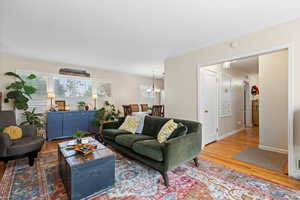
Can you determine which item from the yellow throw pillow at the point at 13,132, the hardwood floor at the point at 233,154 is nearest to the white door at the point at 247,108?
the hardwood floor at the point at 233,154

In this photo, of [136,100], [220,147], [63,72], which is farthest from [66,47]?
[220,147]

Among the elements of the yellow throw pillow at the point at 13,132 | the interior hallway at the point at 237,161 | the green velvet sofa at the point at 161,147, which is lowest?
the interior hallway at the point at 237,161

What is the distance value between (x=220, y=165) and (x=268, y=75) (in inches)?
103

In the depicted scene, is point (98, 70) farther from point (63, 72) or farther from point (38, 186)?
point (38, 186)

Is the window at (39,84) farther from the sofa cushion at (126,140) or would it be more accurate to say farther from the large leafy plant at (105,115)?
the sofa cushion at (126,140)

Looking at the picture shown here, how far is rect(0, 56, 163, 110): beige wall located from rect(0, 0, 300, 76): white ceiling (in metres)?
0.63

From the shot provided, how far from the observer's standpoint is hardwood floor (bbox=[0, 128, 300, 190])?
209 centimetres

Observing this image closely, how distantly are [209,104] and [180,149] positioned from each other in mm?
2152

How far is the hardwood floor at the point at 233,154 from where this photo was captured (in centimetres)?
209

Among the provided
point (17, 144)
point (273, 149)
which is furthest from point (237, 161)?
point (17, 144)

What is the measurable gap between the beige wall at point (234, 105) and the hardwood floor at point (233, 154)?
51cm

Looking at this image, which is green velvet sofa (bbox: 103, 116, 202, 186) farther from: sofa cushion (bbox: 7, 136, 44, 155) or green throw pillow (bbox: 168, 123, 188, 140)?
sofa cushion (bbox: 7, 136, 44, 155)

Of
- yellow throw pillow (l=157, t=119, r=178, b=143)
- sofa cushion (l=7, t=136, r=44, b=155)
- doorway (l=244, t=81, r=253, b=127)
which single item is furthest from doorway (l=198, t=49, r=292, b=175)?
sofa cushion (l=7, t=136, r=44, b=155)

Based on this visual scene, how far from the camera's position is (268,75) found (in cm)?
344
